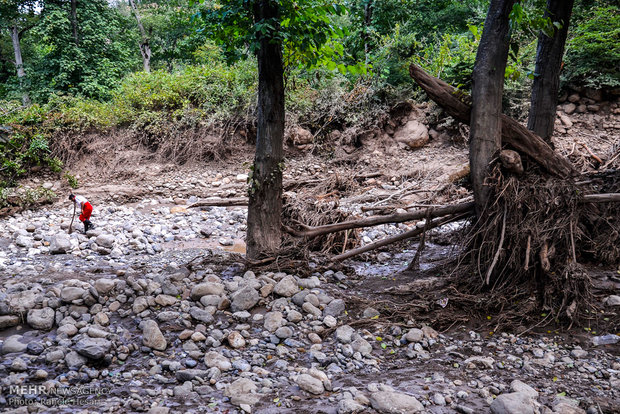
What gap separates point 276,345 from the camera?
10.7 feet

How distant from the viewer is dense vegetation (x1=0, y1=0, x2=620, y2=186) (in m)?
9.81

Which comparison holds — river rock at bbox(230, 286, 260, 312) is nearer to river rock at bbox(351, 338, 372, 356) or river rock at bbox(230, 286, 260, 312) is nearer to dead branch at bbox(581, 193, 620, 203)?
river rock at bbox(351, 338, 372, 356)

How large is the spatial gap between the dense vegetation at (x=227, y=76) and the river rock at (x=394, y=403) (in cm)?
689

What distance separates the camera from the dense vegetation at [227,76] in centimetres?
981

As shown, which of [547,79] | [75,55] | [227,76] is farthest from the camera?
[75,55]

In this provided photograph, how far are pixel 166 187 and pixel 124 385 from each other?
→ 8416mm

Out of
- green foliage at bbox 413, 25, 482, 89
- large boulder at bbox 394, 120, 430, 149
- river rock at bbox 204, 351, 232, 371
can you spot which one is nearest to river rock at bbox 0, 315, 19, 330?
river rock at bbox 204, 351, 232, 371

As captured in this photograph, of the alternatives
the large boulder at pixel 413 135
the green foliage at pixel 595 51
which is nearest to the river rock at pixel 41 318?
the large boulder at pixel 413 135

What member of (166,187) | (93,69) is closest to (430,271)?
(166,187)

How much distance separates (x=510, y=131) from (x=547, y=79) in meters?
1.89

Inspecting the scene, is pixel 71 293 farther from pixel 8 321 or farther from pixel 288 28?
pixel 288 28

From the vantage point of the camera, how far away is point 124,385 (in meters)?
2.70

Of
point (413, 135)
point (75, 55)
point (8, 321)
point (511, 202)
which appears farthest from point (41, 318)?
point (75, 55)

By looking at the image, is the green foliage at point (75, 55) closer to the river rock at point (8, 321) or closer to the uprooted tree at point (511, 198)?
the river rock at point (8, 321)
